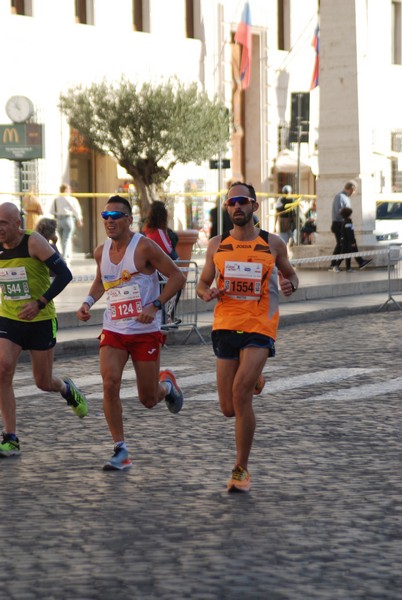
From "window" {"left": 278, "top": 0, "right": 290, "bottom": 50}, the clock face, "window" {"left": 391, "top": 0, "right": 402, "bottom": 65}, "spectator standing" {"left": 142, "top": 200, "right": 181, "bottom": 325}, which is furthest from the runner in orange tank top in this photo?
"window" {"left": 391, "top": 0, "right": 402, "bottom": 65}

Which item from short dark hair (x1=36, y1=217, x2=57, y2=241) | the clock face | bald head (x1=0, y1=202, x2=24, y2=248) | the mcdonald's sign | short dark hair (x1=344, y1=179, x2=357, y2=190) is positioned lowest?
short dark hair (x1=36, y1=217, x2=57, y2=241)

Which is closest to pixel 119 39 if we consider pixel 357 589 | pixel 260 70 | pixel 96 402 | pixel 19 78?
pixel 19 78

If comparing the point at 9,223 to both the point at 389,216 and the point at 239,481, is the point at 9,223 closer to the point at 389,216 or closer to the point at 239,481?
the point at 239,481

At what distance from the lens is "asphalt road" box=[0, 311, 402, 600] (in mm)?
6328

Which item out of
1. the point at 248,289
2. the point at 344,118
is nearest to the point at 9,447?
the point at 248,289

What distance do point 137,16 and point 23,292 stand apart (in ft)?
108

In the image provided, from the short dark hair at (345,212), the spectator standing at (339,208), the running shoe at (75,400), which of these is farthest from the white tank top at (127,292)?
the spectator standing at (339,208)

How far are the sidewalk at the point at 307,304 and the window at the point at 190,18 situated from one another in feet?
49.1

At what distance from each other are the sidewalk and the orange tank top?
8.10m

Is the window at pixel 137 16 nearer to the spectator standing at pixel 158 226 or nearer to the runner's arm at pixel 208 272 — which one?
the spectator standing at pixel 158 226

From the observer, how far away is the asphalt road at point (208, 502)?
6328 mm

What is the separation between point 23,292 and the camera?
33.2ft

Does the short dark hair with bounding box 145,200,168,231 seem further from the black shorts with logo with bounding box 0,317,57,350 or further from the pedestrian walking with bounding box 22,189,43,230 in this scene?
the pedestrian walking with bounding box 22,189,43,230

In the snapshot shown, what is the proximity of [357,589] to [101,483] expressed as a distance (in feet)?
9.25
